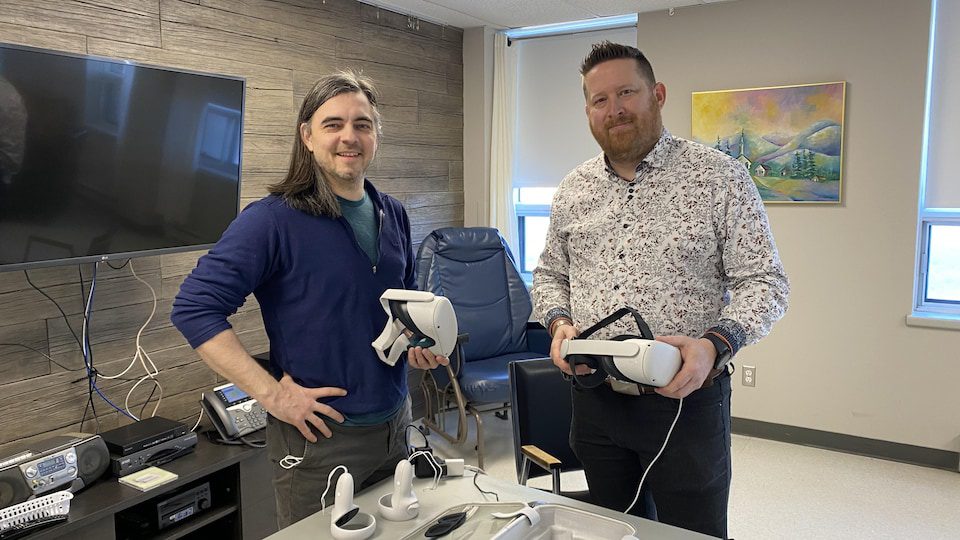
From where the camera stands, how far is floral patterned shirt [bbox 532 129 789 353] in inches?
64.8

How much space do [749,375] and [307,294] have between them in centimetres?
313

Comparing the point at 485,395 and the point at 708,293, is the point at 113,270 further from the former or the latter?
the point at 708,293

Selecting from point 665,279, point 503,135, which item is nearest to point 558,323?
point 665,279

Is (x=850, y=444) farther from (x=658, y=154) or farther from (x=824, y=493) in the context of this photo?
(x=658, y=154)

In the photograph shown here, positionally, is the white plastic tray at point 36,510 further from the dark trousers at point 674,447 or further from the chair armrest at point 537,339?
the chair armrest at point 537,339

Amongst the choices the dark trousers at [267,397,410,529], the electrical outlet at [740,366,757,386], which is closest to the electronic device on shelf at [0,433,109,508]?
the dark trousers at [267,397,410,529]

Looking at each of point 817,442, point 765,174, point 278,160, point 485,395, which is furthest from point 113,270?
point 817,442

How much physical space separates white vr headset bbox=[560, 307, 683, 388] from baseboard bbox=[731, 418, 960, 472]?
2865mm

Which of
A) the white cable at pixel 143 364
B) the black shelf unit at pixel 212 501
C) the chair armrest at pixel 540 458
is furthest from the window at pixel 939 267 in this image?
the white cable at pixel 143 364

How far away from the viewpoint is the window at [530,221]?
4.88m

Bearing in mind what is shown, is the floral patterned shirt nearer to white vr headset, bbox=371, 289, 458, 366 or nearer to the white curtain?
white vr headset, bbox=371, 289, 458, 366

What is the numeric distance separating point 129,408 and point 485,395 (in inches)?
63.6

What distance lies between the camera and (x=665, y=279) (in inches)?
67.1

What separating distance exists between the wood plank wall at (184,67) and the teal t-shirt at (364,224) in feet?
4.55
